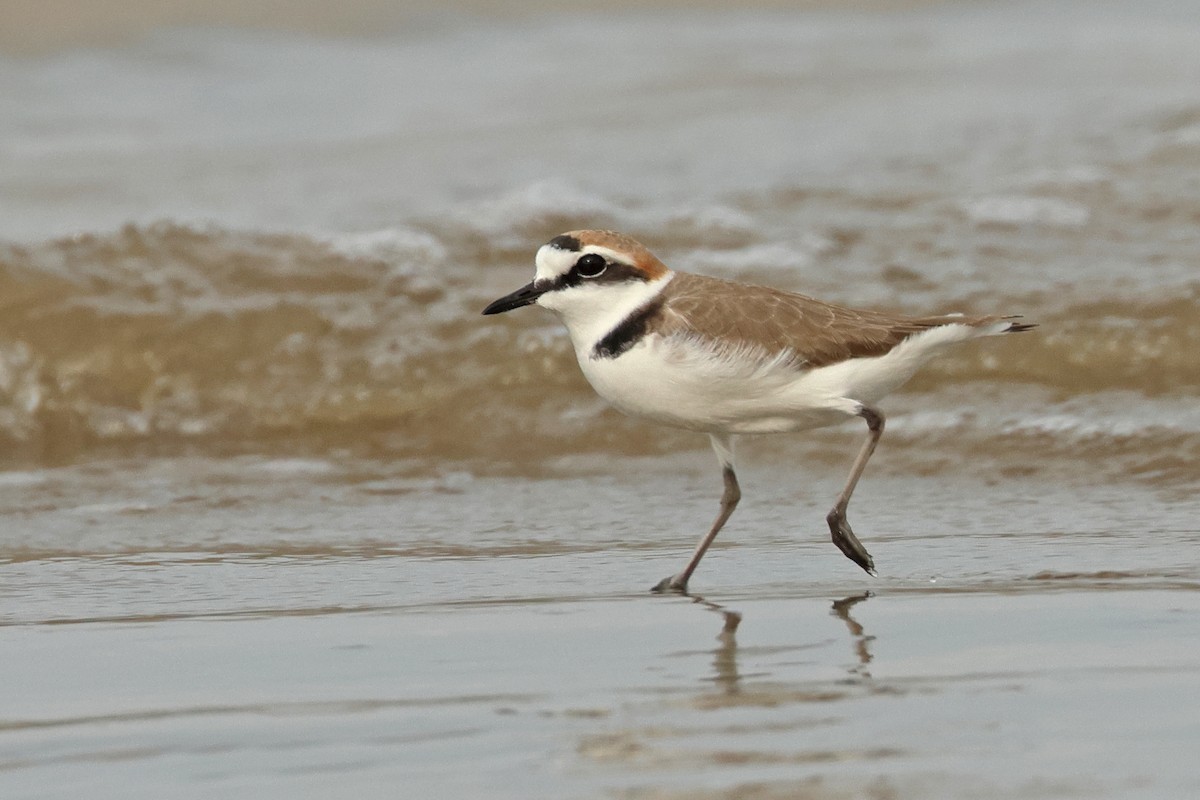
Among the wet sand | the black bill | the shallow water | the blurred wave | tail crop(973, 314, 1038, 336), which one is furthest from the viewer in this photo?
the blurred wave

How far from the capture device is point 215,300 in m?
9.63

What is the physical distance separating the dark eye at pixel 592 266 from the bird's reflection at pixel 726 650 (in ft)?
3.43

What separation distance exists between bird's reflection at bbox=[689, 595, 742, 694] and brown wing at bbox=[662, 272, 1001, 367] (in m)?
0.80

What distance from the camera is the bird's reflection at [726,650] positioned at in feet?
13.7

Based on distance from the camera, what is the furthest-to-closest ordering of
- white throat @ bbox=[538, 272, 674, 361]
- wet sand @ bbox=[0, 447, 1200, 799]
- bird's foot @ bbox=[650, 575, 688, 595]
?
white throat @ bbox=[538, 272, 674, 361] → bird's foot @ bbox=[650, 575, 688, 595] → wet sand @ bbox=[0, 447, 1200, 799]

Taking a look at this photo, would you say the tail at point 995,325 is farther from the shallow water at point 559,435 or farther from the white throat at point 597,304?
the white throat at point 597,304

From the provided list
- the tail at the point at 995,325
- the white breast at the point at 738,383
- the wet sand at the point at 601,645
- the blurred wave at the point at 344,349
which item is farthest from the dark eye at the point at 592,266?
the blurred wave at the point at 344,349

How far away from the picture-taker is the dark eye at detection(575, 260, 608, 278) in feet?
18.4

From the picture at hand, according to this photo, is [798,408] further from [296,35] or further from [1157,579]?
[296,35]

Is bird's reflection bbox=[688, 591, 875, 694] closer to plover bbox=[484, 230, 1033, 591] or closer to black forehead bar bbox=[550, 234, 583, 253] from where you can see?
plover bbox=[484, 230, 1033, 591]

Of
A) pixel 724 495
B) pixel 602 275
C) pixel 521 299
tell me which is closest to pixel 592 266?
pixel 602 275

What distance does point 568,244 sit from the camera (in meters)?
5.67

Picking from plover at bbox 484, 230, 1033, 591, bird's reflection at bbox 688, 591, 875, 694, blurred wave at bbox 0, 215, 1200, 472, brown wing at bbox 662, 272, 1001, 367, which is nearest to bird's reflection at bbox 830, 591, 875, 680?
bird's reflection at bbox 688, 591, 875, 694

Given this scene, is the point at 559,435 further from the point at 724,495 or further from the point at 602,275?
the point at 602,275
